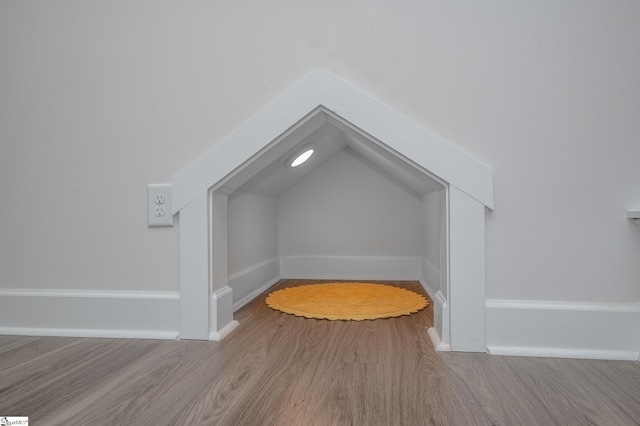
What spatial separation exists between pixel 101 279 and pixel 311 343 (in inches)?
30.2

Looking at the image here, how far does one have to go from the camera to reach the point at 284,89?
1.33 m

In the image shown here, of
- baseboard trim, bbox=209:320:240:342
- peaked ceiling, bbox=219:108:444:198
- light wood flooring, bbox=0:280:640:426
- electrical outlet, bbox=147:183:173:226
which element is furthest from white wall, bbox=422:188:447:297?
electrical outlet, bbox=147:183:173:226

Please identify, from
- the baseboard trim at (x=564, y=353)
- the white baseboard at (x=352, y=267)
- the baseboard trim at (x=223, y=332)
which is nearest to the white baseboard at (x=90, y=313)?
the baseboard trim at (x=223, y=332)

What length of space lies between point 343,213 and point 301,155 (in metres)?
0.75

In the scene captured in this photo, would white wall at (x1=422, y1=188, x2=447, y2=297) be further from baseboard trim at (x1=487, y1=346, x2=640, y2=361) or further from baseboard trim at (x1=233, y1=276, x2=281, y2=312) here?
baseboard trim at (x1=233, y1=276, x2=281, y2=312)

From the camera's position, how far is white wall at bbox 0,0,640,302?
1.18 m

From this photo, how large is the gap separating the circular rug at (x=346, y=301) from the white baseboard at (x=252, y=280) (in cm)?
10

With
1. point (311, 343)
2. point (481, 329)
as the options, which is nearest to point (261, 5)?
point (311, 343)

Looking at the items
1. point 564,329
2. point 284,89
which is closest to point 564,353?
point 564,329

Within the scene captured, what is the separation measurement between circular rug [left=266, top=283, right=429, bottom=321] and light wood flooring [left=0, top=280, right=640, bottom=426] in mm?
306

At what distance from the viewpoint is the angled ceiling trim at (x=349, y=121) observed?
121cm

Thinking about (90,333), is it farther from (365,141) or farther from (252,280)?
(365,141)

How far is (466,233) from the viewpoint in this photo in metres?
1.20

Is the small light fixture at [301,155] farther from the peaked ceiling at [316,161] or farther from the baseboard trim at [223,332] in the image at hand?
the baseboard trim at [223,332]
